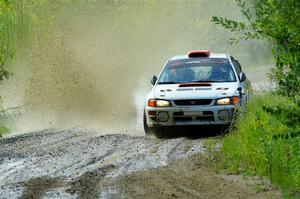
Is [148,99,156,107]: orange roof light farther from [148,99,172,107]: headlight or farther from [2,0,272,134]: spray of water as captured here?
[2,0,272,134]: spray of water

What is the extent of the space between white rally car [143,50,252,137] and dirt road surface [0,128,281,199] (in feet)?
1.53

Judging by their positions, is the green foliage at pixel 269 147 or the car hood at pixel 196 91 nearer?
the green foliage at pixel 269 147

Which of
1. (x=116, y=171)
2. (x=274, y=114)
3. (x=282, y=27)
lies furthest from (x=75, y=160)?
(x=282, y=27)

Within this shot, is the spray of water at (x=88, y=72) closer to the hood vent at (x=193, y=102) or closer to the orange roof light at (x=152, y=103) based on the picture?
the orange roof light at (x=152, y=103)

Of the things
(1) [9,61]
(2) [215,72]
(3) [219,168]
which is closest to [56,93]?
(1) [9,61]

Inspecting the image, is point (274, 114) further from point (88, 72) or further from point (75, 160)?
point (88, 72)

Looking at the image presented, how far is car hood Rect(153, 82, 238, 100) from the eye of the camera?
525 inches

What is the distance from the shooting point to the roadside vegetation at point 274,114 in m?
6.41

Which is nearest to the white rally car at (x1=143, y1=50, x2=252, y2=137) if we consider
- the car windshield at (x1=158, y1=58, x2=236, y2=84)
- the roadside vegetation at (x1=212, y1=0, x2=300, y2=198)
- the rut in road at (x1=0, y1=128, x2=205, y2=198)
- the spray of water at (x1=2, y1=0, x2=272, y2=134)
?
the car windshield at (x1=158, y1=58, x2=236, y2=84)

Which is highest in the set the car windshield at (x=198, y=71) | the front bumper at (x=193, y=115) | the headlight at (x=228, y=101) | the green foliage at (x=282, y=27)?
the green foliage at (x=282, y=27)

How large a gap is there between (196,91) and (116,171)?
14.0 ft

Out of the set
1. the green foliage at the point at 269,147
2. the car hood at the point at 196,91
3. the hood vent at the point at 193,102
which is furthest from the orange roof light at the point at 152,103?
the green foliage at the point at 269,147

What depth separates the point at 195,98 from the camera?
523 inches

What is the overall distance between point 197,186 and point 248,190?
1.95ft
